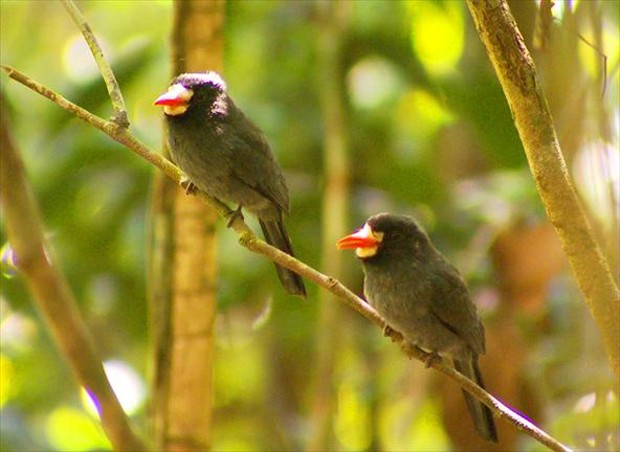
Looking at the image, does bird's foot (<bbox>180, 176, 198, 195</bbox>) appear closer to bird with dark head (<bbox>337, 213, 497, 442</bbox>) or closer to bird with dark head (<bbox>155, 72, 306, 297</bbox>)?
bird with dark head (<bbox>155, 72, 306, 297</bbox>)

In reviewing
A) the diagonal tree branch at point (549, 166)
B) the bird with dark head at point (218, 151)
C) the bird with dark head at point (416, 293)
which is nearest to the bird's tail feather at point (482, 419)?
the bird with dark head at point (416, 293)

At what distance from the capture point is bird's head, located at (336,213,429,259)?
3678 millimetres

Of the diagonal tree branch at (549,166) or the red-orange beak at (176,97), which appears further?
the red-orange beak at (176,97)

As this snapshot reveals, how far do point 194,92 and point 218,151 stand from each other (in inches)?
8.8

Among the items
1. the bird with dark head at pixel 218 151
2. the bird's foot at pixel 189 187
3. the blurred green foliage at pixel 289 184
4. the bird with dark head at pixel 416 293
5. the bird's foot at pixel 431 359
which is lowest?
the bird's foot at pixel 431 359

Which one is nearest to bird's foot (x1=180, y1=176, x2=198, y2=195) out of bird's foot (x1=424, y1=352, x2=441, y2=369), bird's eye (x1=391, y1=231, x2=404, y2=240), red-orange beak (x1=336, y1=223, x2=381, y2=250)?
red-orange beak (x1=336, y1=223, x2=381, y2=250)

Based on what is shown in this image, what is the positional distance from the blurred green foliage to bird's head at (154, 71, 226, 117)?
0.66 meters

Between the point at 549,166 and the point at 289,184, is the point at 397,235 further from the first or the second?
the point at 549,166

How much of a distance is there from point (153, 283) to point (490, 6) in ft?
5.97

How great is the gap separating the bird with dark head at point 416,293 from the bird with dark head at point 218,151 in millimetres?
350

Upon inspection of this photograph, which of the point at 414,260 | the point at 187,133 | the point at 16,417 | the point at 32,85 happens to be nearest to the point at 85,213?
the point at 16,417

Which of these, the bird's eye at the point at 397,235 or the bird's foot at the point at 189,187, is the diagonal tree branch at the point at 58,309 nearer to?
the bird's foot at the point at 189,187

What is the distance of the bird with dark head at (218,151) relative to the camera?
3.75 m

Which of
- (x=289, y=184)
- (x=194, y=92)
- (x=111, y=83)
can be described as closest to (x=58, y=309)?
(x=111, y=83)
